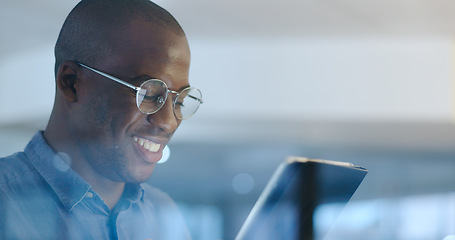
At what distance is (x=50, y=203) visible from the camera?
81cm

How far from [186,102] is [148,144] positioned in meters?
0.13

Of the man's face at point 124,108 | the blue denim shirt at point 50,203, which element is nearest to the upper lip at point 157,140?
the man's face at point 124,108

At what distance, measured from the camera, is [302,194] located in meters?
0.66

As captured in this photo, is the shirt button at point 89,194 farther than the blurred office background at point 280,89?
No

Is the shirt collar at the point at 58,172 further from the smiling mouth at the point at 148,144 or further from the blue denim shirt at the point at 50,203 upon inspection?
the smiling mouth at the point at 148,144

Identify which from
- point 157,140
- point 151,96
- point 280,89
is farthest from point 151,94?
point 280,89

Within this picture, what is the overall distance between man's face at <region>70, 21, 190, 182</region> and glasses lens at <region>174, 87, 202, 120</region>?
0.02 m

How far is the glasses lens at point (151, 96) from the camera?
886 mm

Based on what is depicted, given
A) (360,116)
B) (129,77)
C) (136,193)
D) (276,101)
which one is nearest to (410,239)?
(360,116)

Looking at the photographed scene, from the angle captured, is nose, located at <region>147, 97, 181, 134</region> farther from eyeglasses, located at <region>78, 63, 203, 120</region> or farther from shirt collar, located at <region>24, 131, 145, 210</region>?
shirt collar, located at <region>24, 131, 145, 210</region>

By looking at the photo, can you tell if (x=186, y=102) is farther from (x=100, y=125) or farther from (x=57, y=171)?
(x=57, y=171)

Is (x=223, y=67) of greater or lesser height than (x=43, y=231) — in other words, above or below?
above

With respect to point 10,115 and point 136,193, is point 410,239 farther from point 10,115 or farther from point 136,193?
point 10,115

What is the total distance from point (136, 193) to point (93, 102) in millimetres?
227
